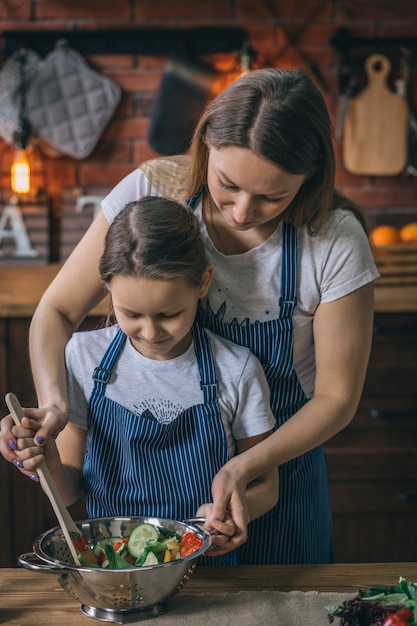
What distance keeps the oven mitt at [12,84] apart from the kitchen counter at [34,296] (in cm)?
54

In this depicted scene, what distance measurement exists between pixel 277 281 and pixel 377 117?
5.76ft

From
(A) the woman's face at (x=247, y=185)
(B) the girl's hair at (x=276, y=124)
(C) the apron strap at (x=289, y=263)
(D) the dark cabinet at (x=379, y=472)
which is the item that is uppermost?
(B) the girl's hair at (x=276, y=124)

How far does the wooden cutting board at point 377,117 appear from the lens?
3.08 meters

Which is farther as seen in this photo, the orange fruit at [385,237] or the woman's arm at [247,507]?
the orange fruit at [385,237]

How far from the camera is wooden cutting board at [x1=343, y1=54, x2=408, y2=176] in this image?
308 centimetres

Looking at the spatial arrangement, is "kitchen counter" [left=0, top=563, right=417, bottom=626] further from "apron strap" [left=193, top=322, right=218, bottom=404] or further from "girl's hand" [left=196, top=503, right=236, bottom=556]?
"apron strap" [left=193, top=322, right=218, bottom=404]

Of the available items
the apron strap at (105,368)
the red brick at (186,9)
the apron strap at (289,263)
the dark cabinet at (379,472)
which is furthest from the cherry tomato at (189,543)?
the red brick at (186,9)

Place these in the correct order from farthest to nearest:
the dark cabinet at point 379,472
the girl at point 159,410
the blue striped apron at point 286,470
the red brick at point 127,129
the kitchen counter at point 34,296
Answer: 1. the red brick at point 127,129
2. the dark cabinet at point 379,472
3. the kitchen counter at point 34,296
4. the blue striped apron at point 286,470
5. the girl at point 159,410

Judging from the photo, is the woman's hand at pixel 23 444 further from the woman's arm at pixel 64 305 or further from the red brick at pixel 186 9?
the red brick at pixel 186 9

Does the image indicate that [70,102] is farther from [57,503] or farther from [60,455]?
[57,503]

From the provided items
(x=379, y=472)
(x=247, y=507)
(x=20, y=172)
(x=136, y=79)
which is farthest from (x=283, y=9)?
(x=247, y=507)

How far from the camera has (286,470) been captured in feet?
5.25

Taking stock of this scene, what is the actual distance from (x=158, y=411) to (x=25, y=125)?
6.03ft

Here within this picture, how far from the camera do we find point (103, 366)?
1.48 metres
